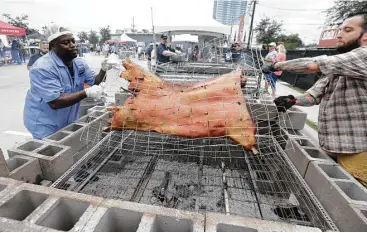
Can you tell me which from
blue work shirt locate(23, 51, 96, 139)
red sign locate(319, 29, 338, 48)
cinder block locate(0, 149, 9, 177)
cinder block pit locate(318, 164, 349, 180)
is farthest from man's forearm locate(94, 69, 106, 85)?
red sign locate(319, 29, 338, 48)

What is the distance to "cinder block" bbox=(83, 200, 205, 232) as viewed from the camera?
3.59ft

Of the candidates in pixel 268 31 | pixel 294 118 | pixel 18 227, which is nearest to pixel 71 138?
pixel 18 227

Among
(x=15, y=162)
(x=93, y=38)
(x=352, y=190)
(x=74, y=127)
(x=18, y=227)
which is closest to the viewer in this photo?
(x=18, y=227)

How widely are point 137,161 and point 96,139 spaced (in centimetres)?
51

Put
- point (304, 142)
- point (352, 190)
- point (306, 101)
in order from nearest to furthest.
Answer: point (352, 190) < point (304, 142) < point (306, 101)

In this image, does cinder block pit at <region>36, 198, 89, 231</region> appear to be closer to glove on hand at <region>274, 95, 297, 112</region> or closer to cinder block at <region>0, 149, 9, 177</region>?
cinder block at <region>0, 149, 9, 177</region>

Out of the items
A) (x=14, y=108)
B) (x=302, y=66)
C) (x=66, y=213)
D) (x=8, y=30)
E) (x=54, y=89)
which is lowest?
(x=14, y=108)

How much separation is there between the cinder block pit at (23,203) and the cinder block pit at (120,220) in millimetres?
412

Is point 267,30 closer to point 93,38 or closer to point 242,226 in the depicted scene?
point 242,226

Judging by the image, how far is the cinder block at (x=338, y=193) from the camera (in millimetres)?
1309

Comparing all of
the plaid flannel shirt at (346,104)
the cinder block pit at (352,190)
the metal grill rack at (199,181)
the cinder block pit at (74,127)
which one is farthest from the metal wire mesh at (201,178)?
the plaid flannel shirt at (346,104)

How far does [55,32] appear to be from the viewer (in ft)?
8.02

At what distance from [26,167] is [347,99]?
2.65 meters

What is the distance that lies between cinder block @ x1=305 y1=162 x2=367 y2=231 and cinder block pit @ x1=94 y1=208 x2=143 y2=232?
1225mm
